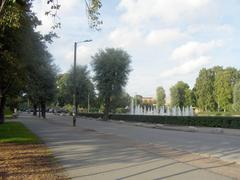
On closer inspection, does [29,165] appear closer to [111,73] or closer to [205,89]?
[111,73]

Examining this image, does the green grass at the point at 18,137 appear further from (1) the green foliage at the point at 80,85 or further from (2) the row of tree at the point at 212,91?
(2) the row of tree at the point at 212,91

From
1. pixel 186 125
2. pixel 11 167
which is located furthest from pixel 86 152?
pixel 186 125

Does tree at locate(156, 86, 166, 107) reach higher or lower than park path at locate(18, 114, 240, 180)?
higher

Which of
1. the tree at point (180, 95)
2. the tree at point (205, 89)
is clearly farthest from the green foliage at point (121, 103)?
the tree at point (180, 95)

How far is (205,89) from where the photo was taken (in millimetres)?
138875

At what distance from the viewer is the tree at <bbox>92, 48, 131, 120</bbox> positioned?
80812mm

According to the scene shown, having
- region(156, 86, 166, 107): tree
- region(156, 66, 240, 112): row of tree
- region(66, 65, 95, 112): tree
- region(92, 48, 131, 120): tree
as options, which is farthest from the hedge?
region(156, 86, 166, 107): tree

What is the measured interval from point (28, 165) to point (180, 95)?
477 feet

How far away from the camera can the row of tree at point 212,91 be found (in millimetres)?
126875

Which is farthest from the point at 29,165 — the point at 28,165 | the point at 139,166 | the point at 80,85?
the point at 80,85

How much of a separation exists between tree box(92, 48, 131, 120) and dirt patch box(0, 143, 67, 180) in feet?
201

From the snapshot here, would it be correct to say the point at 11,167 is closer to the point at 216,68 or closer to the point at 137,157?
the point at 137,157

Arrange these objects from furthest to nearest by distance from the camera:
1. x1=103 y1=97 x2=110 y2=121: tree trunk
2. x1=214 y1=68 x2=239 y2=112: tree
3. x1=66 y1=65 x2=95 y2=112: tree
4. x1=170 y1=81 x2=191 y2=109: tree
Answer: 1. x1=170 y1=81 x2=191 y2=109: tree
2. x1=214 y1=68 x2=239 y2=112: tree
3. x1=66 y1=65 x2=95 y2=112: tree
4. x1=103 y1=97 x2=110 y2=121: tree trunk

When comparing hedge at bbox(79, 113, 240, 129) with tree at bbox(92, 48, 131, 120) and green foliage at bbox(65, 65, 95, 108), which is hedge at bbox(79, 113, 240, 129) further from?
green foliage at bbox(65, 65, 95, 108)
